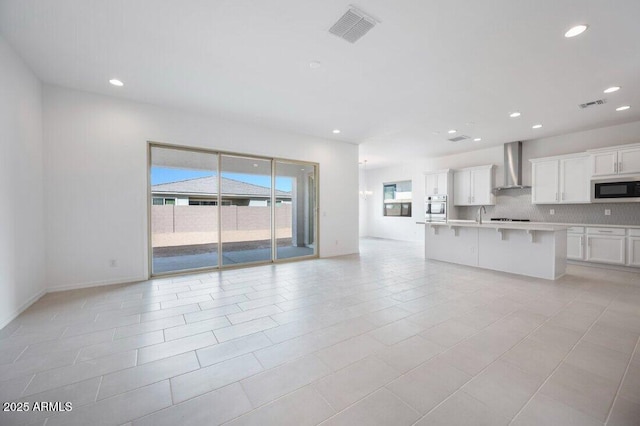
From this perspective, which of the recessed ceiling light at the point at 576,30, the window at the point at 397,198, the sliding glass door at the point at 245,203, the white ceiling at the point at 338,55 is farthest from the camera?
the window at the point at 397,198

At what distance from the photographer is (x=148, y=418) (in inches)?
57.9

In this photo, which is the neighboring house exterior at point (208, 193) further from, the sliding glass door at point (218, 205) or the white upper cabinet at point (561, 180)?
the white upper cabinet at point (561, 180)

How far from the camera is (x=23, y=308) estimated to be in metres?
3.07

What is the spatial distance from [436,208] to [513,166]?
2295 millimetres

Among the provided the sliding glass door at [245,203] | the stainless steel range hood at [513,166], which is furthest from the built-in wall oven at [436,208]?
the sliding glass door at [245,203]

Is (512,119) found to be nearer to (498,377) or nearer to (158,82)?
(498,377)

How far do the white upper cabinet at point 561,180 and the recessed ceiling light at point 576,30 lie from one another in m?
4.29

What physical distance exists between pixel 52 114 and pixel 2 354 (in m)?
3.37

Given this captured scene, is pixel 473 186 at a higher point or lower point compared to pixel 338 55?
lower

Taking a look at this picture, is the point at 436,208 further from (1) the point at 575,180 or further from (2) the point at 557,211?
(1) the point at 575,180

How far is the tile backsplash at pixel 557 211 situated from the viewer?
5.34 m

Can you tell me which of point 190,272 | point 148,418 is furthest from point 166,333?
point 190,272

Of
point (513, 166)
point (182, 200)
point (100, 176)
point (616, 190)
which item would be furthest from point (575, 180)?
point (100, 176)

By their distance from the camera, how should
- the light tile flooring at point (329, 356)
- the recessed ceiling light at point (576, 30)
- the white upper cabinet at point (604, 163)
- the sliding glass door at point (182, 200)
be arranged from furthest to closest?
the white upper cabinet at point (604, 163)
the sliding glass door at point (182, 200)
the recessed ceiling light at point (576, 30)
the light tile flooring at point (329, 356)
